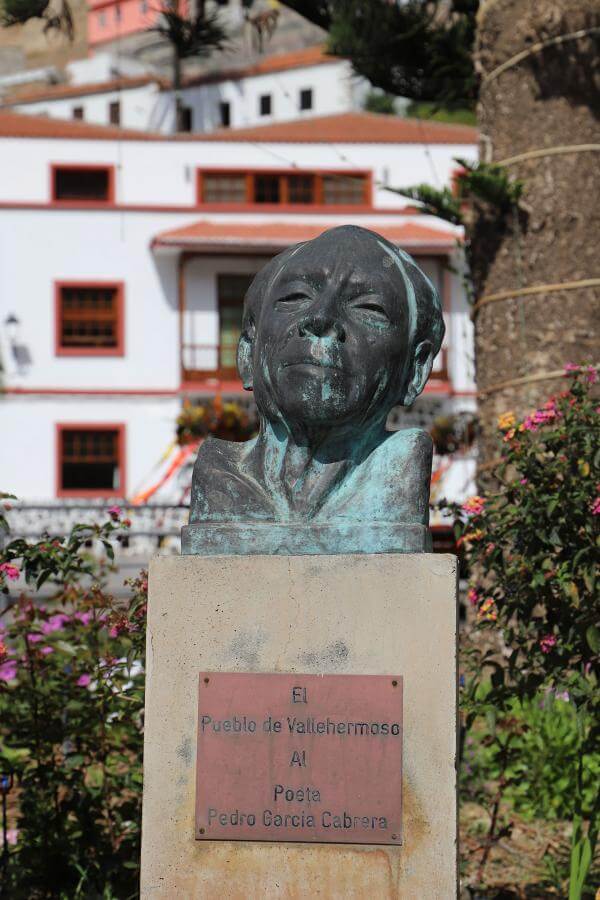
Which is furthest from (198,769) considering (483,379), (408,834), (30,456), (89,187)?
(89,187)

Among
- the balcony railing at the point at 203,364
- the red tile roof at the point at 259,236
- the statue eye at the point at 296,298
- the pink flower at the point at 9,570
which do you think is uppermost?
the red tile roof at the point at 259,236

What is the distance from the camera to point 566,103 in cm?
873

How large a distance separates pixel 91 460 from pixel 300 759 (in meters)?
24.5

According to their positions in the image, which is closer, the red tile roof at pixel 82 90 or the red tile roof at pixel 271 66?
the red tile roof at pixel 271 66

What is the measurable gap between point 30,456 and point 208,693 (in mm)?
24542

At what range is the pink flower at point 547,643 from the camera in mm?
5117

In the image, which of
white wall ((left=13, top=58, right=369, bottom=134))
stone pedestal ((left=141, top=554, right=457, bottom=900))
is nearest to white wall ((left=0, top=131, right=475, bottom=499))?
white wall ((left=13, top=58, right=369, bottom=134))

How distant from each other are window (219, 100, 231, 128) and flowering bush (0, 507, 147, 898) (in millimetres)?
46714

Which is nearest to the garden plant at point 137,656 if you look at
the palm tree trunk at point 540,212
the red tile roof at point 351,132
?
the palm tree trunk at point 540,212

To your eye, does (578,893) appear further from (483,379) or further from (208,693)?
(483,379)

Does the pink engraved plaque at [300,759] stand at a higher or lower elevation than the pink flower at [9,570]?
lower

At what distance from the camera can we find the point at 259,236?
28.0 metres

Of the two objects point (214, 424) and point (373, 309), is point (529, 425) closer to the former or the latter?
point (373, 309)

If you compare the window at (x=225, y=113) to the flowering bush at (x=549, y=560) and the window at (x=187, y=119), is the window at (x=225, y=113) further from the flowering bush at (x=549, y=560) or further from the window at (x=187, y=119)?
the flowering bush at (x=549, y=560)
